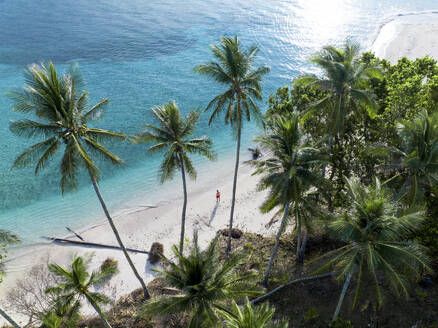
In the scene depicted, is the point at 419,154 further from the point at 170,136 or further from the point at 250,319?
the point at 170,136

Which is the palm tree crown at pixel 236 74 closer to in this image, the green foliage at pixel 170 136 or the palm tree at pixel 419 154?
the green foliage at pixel 170 136

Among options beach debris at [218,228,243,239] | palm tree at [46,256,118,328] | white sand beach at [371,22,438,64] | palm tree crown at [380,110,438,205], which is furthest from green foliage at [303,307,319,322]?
white sand beach at [371,22,438,64]

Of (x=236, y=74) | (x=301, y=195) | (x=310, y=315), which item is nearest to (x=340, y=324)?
(x=310, y=315)

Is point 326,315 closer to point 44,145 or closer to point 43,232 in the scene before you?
point 44,145

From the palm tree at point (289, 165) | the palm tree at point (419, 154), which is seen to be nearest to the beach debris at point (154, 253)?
the palm tree at point (289, 165)

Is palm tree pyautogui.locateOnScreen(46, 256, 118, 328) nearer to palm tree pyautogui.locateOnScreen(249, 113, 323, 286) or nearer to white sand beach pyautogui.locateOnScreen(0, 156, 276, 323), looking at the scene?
white sand beach pyautogui.locateOnScreen(0, 156, 276, 323)

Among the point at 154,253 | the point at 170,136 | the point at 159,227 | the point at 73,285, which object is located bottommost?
the point at 154,253
